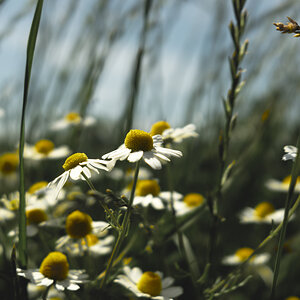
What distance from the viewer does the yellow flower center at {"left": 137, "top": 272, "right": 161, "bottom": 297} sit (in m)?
0.71

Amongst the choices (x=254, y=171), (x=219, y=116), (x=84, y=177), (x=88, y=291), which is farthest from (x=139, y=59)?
(x=254, y=171)

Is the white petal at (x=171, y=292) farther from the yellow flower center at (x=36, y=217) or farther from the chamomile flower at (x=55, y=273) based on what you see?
the yellow flower center at (x=36, y=217)

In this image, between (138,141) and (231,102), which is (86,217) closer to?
(138,141)

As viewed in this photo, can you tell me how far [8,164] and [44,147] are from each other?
170 mm

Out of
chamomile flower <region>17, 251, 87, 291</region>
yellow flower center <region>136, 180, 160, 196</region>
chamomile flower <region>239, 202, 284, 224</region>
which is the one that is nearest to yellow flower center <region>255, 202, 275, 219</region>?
chamomile flower <region>239, 202, 284, 224</region>

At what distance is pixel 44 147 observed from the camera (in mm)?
1537

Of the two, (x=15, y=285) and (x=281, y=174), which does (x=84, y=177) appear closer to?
(x=15, y=285)

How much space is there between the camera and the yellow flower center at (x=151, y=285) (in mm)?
710

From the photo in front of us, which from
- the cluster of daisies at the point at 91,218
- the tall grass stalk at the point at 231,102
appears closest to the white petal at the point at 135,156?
the cluster of daisies at the point at 91,218

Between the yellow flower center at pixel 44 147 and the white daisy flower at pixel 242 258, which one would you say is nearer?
the white daisy flower at pixel 242 258

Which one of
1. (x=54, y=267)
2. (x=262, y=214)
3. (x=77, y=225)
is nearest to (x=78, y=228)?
(x=77, y=225)

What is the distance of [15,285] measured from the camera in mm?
545

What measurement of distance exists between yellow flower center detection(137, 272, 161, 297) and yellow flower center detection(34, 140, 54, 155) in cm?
92

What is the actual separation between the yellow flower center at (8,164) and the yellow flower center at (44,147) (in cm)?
12
